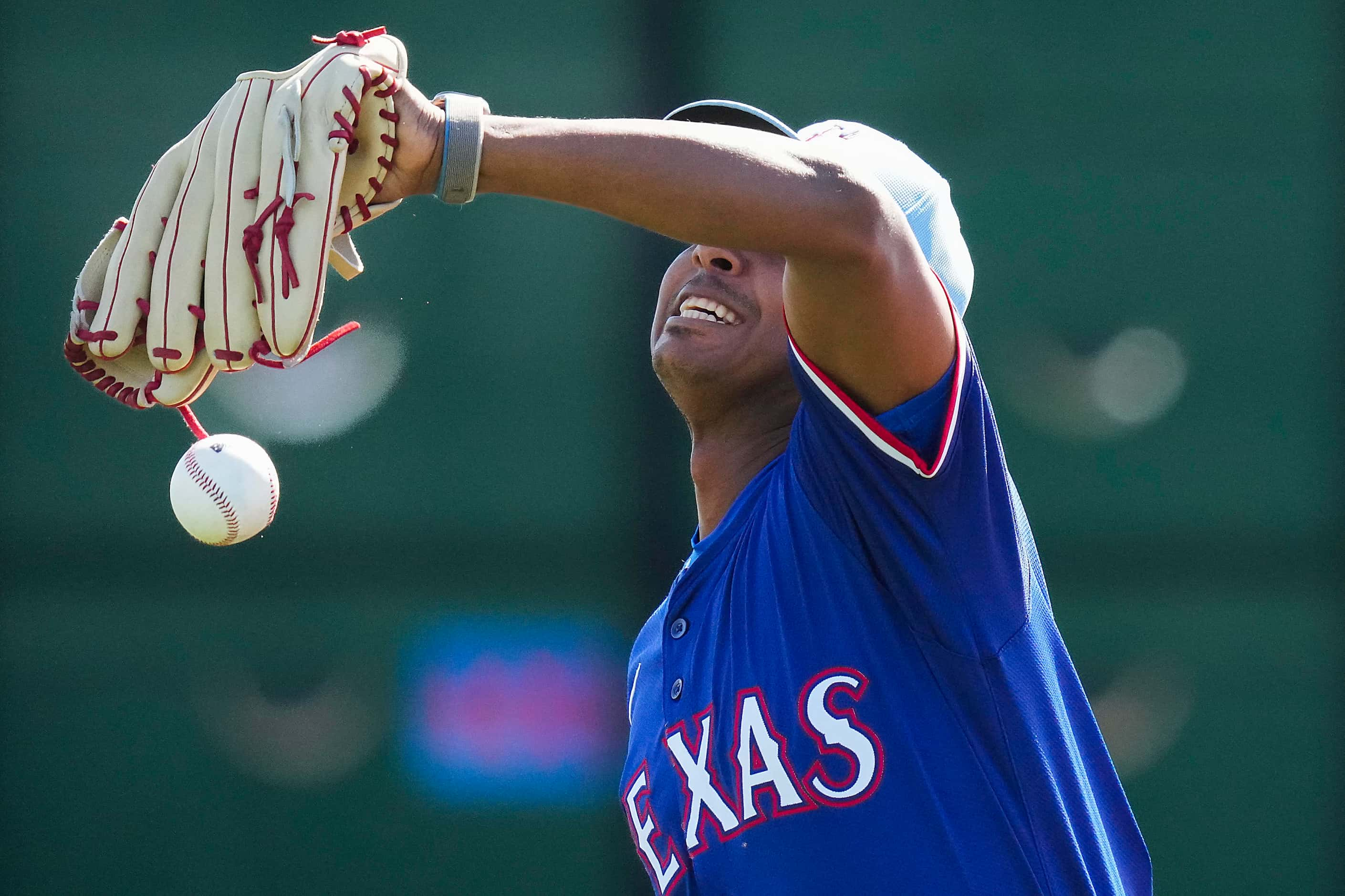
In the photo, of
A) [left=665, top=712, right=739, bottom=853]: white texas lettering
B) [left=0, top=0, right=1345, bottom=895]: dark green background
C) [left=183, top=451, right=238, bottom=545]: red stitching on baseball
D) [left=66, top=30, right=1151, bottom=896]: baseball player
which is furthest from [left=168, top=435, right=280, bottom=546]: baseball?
[left=0, top=0, right=1345, bottom=895]: dark green background

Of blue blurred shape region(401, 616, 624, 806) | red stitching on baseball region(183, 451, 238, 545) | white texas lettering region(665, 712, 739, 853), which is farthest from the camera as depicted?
blue blurred shape region(401, 616, 624, 806)

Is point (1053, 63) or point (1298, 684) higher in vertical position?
point (1053, 63)

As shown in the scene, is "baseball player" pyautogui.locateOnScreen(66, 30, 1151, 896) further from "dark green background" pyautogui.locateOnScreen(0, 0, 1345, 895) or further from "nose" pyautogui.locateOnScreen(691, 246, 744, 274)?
"dark green background" pyautogui.locateOnScreen(0, 0, 1345, 895)

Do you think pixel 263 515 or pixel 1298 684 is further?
pixel 1298 684

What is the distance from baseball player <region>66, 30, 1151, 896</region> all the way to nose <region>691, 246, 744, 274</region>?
34 centimetres

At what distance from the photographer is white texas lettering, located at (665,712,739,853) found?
4.78 feet

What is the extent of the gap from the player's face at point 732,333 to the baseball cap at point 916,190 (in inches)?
7.0

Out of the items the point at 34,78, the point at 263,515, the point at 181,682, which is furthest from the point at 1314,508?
the point at 34,78

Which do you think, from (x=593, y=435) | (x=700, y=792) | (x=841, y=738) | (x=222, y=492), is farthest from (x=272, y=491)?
(x=593, y=435)

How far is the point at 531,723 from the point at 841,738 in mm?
2049

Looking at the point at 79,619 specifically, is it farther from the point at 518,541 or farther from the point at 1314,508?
the point at 1314,508

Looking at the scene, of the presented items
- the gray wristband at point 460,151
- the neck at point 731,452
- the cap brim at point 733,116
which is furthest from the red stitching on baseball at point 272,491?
the gray wristband at point 460,151

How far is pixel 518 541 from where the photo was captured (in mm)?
3328

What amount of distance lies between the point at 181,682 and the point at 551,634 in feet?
2.98
